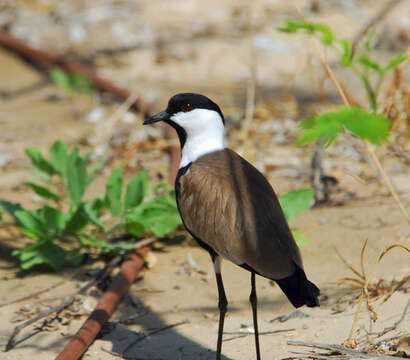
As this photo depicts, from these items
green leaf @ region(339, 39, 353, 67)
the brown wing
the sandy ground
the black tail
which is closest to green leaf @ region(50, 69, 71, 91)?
the sandy ground

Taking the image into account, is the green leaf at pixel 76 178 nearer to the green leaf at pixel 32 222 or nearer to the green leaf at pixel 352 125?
the green leaf at pixel 32 222

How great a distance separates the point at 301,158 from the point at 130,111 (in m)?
2.03

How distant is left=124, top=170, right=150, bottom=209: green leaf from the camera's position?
4520 mm

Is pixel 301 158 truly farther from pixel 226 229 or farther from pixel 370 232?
pixel 226 229

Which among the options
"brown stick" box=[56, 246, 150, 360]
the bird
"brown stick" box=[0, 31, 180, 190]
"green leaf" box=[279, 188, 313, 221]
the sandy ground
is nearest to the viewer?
the bird

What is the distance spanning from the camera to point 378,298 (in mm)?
3719

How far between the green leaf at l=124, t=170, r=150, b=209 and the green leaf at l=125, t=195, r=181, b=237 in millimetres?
74

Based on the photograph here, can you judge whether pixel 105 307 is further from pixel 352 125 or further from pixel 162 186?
pixel 352 125

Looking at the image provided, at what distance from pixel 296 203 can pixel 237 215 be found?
1.11 m

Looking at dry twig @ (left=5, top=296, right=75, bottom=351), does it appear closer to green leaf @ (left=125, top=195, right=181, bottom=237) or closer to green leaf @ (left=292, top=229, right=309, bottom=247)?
green leaf @ (left=125, top=195, right=181, bottom=237)

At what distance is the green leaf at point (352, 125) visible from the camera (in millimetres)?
2189

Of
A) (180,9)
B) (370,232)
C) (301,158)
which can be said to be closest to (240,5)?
(180,9)

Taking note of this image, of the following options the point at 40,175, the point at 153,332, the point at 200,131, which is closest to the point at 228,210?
the point at 200,131

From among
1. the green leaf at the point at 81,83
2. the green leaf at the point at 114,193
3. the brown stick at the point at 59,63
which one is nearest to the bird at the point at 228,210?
the green leaf at the point at 114,193
